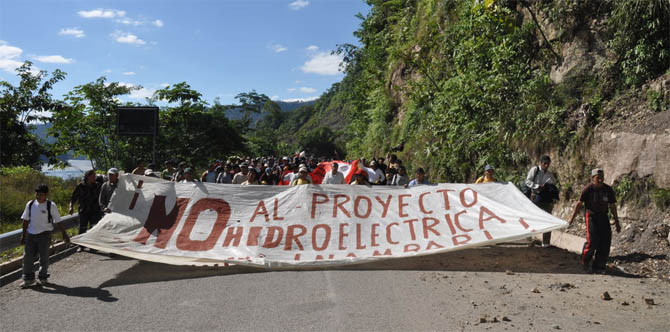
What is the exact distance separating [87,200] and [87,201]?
20 mm

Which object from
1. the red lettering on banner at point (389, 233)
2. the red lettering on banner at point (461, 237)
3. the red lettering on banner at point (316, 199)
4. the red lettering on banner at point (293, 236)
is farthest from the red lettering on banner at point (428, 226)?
the red lettering on banner at point (293, 236)

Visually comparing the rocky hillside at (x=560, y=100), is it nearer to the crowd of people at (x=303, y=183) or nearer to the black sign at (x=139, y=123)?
the crowd of people at (x=303, y=183)

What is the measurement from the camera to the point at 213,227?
854 cm

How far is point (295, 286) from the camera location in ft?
22.2

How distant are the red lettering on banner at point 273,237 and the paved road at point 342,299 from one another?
55 cm

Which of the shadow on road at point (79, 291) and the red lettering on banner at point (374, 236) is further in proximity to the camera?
the red lettering on banner at point (374, 236)

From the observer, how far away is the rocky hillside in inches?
370

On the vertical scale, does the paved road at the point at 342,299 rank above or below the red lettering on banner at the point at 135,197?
below

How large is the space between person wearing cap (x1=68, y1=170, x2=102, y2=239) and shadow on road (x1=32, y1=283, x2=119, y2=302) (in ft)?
10.1

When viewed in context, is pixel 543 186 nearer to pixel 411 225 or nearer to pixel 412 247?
pixel 411 225

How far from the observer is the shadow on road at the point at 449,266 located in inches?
294

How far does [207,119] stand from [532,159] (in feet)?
80.1

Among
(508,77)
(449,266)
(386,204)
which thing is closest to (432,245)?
(449,266)

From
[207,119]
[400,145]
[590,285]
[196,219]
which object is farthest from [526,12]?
[207,119]
